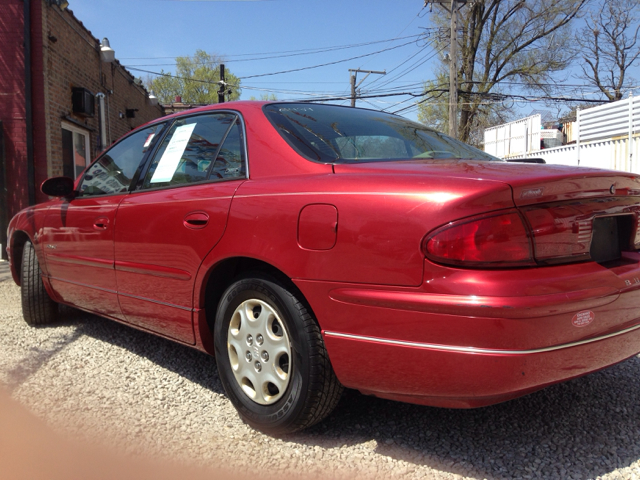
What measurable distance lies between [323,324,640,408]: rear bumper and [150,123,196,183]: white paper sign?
1.50m

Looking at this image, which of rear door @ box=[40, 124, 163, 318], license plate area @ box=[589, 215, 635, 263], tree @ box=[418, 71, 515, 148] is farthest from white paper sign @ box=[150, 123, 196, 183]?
tree @ box=[418, 71, 515, 148]

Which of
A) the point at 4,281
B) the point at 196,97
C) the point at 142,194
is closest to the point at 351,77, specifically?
the point at 196,97

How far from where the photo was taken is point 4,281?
6.24m

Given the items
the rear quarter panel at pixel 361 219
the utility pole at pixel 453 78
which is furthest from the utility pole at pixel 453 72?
the rear quarter panel at pixel 361 219

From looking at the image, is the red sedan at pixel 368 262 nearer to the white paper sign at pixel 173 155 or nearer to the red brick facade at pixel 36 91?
the white paper sign at pixel 173 155

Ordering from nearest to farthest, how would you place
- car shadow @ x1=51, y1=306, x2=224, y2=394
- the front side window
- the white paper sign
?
the white paper sign → car shadow @ x1=51, y1=306, x2=224, y2=394 → the front side window

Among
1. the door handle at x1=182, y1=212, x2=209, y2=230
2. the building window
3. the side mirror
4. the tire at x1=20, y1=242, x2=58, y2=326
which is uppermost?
the building window

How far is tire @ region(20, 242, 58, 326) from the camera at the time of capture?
4.14m

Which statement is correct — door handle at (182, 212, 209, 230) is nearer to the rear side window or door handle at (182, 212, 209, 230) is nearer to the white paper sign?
the rear side window

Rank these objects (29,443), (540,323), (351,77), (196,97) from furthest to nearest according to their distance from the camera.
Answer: (196,97) < (351,77) < (29,443) < (540,323)

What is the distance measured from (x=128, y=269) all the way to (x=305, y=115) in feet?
4.37

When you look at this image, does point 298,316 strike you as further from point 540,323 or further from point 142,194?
point 142,194

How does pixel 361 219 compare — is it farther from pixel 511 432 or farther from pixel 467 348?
pixel 511 432

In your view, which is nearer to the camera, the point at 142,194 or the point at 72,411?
the point at 72,411
